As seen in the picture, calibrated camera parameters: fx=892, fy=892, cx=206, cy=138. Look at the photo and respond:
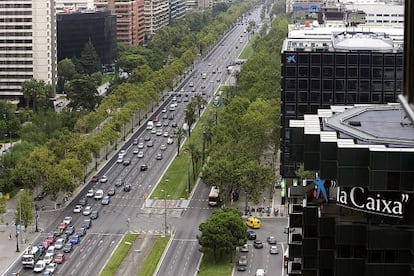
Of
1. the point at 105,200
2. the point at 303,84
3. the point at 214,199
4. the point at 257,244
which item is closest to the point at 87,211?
the point at 105,200

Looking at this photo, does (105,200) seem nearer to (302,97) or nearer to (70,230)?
(70,230)

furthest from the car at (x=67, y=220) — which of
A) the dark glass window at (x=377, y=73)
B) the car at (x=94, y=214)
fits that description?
the dark glass window at (x=377, y=73)

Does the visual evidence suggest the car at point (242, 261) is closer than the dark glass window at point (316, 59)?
Yes

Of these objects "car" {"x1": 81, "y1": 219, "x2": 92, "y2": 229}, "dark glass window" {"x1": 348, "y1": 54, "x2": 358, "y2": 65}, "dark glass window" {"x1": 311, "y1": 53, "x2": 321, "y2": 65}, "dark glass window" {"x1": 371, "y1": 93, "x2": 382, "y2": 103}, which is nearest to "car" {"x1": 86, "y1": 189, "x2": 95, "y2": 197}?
"car" {"x1": 81, "y1": 219, "x2": 92, "y2": 229}

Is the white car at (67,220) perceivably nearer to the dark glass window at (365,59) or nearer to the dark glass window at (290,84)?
the dark glass window at (290,84)

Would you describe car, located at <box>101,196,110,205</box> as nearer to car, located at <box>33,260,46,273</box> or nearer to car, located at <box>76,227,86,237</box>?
car, located at <box>76,227,86,237</box>

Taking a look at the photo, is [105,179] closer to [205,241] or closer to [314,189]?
[205,241]

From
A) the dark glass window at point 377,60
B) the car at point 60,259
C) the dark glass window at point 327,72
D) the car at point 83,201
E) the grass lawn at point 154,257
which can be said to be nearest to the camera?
→ the grass lawn at point 154,257

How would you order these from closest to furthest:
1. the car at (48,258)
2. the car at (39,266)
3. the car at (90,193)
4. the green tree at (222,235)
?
1. the car at (39,266)
2. the green tree at (222,235)
3. the car at (48,258)
4. the car at (90,193)
